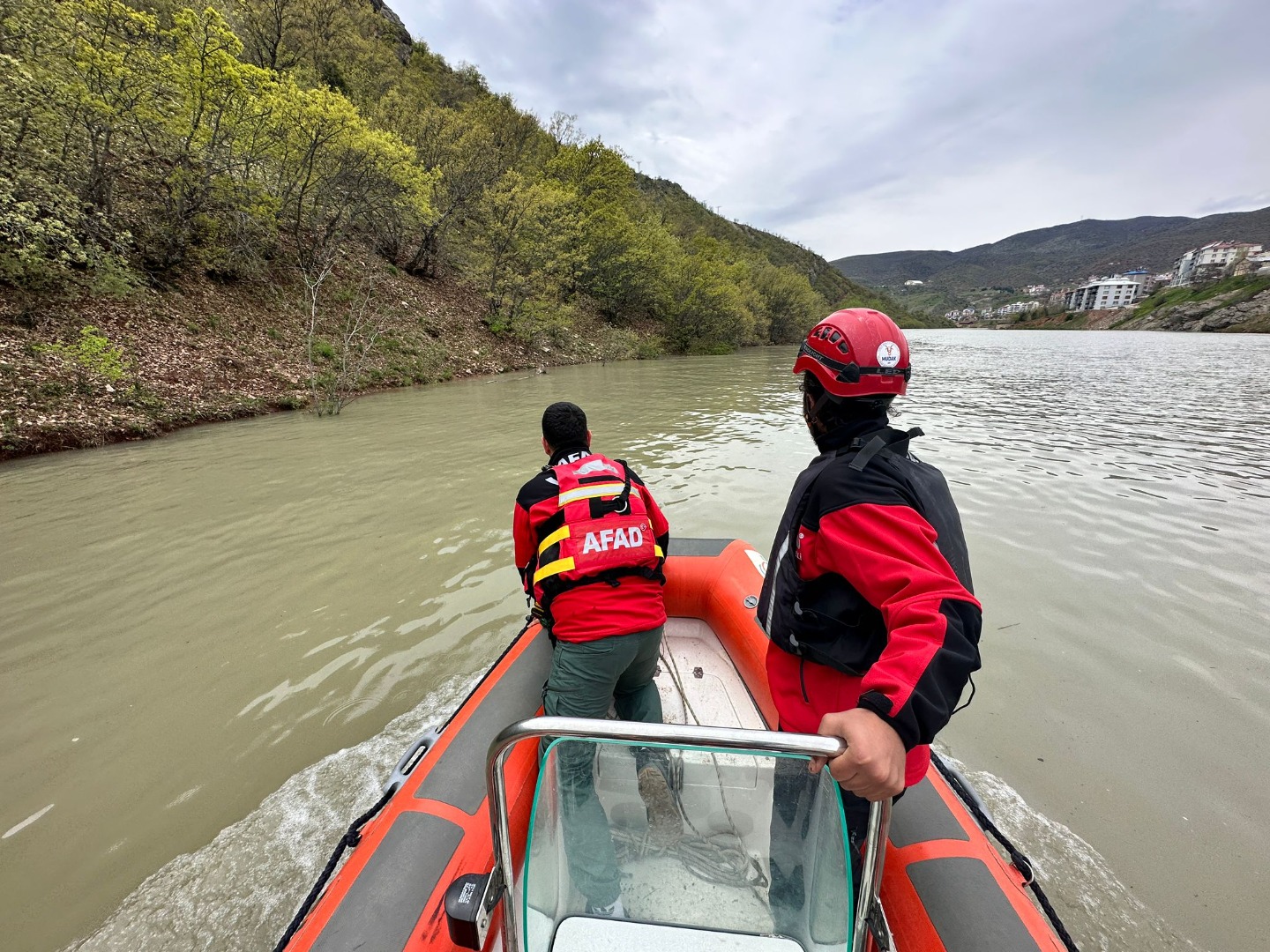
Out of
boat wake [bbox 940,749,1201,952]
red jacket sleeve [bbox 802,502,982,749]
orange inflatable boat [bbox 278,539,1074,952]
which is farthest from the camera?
boat wake [bbox 940,749,1201,952]

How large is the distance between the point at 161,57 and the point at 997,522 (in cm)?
1678

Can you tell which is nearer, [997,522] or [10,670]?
[10,670]

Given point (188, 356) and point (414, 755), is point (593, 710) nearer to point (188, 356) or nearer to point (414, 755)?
point (414, 755)

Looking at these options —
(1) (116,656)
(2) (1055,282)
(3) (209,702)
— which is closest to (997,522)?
(3) (209,702)

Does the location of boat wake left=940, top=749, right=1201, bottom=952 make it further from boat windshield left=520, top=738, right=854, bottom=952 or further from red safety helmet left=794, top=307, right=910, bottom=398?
red safety helmet left=794, top=307, right=910, bottom=398

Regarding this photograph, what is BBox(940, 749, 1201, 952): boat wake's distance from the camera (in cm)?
195

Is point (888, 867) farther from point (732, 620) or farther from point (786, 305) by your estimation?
point (786, 305)

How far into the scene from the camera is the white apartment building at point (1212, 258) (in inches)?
4065

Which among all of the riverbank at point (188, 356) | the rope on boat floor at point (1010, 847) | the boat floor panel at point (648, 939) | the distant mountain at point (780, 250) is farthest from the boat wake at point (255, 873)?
the distant mountain at point (780, 250)

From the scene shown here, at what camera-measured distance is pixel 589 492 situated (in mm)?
2135

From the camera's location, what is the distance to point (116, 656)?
11.3 feet

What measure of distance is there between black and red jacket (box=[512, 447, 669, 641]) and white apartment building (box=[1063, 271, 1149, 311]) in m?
155

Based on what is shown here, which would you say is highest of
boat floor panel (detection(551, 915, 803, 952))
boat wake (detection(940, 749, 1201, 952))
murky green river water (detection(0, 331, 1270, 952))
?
boat floor panel (detection(551, 915, 803, 952))

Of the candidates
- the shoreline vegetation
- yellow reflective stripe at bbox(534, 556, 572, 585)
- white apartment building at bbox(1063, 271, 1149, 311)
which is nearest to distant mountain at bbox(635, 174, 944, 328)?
white apartment building at bbox(1063, 271, 1149, 311)
